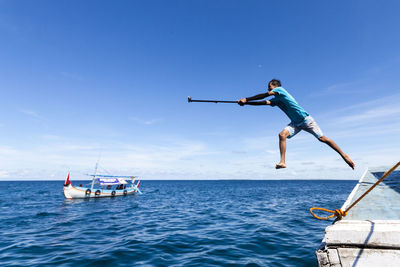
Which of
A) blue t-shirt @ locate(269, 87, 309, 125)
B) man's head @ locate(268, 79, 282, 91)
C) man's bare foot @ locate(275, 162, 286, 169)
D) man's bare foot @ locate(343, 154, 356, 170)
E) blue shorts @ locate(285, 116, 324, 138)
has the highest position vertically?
man's head @ locate(268, 79, 282, 91)

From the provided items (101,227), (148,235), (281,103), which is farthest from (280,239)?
(101,227)

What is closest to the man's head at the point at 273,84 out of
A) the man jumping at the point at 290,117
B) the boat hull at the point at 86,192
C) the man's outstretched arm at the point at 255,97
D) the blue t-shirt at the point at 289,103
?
the man jumping at the point at 290,117

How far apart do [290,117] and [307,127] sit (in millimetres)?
393

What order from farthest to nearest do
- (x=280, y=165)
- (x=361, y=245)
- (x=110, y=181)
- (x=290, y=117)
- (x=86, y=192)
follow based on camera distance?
(x=110, y=181)
(x=86, y=192)
(x=290, y=117)
(x=280, y=165)
(x=361, y=245)

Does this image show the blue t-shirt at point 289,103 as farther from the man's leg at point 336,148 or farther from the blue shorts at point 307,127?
the man's leg at point 336,148

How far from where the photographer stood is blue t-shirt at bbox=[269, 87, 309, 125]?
4234mm

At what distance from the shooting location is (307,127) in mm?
4352

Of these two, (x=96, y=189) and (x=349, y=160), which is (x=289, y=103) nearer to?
(x=349, y=160)

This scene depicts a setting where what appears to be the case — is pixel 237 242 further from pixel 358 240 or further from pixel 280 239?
pixel 358 240

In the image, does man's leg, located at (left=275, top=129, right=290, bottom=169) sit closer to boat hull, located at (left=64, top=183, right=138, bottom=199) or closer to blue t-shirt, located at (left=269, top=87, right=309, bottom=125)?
blue t-shirt, located at (left=269, top=87, right=309, bottom=125)

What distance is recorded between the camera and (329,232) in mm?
2631

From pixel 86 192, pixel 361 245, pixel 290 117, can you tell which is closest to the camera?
pixel 361 245

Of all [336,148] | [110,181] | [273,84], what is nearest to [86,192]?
[110,181]

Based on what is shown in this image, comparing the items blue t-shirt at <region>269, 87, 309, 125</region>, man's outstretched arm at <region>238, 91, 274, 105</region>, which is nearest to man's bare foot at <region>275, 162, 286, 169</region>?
blue t-shirt at <region>269, 87, 309, 125</region>
